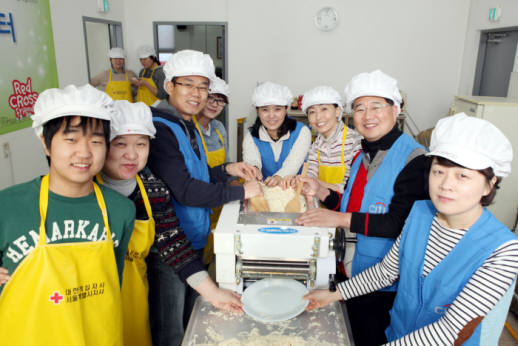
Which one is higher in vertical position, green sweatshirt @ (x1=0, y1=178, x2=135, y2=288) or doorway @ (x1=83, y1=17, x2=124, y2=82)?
doorway @ (x1=83, y1=17, x2=124, y2=82)

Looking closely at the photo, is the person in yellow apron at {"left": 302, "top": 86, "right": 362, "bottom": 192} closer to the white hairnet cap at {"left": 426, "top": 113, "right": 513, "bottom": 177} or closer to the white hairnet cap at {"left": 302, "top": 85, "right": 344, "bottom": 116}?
the white hairnet cap at {"left": 302, "top": 85, "right": 344, "bottom": 116}

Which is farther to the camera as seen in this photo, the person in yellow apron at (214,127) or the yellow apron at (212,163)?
the person in yellow apron at (214,127)

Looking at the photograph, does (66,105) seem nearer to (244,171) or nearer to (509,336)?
(244,171)

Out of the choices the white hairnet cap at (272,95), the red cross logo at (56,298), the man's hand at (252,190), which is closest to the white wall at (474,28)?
the white hairnet cap at (272,95)

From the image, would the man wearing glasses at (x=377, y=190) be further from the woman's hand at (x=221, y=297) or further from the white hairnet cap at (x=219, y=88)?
the white hairnet cap at (x=219, y=88)

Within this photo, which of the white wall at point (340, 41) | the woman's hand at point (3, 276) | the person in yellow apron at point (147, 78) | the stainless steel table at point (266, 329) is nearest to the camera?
the woman's hand at point (3, 276)

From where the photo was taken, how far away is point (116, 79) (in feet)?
14.2

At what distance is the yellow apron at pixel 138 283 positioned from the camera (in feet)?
4.09

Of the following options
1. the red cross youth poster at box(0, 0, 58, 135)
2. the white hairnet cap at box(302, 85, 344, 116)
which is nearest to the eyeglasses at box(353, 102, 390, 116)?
the white hairnet cap at box(302, 85, 344, 116)

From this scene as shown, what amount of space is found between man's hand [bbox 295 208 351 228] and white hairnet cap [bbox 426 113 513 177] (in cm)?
42

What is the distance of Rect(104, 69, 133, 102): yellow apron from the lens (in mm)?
4277

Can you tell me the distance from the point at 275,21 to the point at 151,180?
404cm

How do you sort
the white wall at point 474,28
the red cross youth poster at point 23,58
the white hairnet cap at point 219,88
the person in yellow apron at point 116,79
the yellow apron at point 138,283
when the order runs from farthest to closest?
1. the person in yellow apron at point 116,79
2. the white wall at point 474,28
3. the red cross youth poster at point 23,58
4. the white hairnet cap at point 219,88
5. the yellow apron at point 138,283

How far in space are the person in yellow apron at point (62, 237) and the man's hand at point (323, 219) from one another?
2.04 feet
